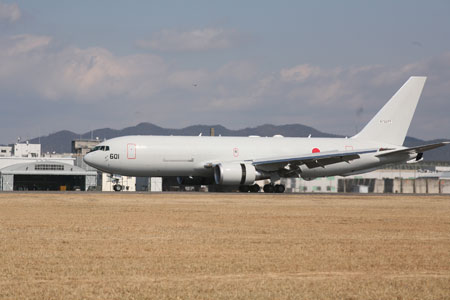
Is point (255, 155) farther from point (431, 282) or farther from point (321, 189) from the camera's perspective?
point (431, 282)

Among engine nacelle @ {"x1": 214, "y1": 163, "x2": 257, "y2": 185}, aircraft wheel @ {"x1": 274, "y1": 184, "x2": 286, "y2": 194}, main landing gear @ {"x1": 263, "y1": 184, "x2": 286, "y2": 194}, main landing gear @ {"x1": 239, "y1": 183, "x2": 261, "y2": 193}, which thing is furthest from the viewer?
main landing gear @ {"x1": 239, "y1": 183, "x2": 261, "y2": 193}

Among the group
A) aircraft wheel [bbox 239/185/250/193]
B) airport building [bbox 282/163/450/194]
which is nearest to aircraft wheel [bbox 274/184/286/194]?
aircraft wheel [bbox 239/185/250/193]

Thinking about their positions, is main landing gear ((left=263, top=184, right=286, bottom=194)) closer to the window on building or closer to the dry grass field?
the dry grass field

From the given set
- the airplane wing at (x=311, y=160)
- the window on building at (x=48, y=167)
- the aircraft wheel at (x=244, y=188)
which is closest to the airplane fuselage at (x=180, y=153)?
the airplane wing at (x=311, y=160)

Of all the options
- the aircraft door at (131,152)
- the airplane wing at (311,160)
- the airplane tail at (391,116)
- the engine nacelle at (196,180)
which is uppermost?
the airplane tail at (391,116)

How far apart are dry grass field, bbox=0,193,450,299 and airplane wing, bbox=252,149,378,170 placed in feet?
84.4

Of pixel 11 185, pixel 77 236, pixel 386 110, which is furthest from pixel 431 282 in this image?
pixel 11 185

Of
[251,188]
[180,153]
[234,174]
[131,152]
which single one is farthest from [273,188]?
[131,152]

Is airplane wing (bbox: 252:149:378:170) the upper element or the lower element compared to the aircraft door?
lower

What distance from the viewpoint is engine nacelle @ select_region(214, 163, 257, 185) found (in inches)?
2069

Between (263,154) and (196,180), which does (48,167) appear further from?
(263,154)

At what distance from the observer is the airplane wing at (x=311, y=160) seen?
178ft

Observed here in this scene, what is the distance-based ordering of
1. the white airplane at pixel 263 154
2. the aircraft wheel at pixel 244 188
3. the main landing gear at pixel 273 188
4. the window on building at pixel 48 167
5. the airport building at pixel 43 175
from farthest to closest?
the window on building at pixel 48 167, the airport building at pixel 43 175, the aircraft wheel at pixel 244 188, the main landing gear at pixel 273 188, the white airplane at pixel 263 154

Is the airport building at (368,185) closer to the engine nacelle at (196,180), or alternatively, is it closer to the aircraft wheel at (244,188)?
the aircraft wheel at (244,188)
